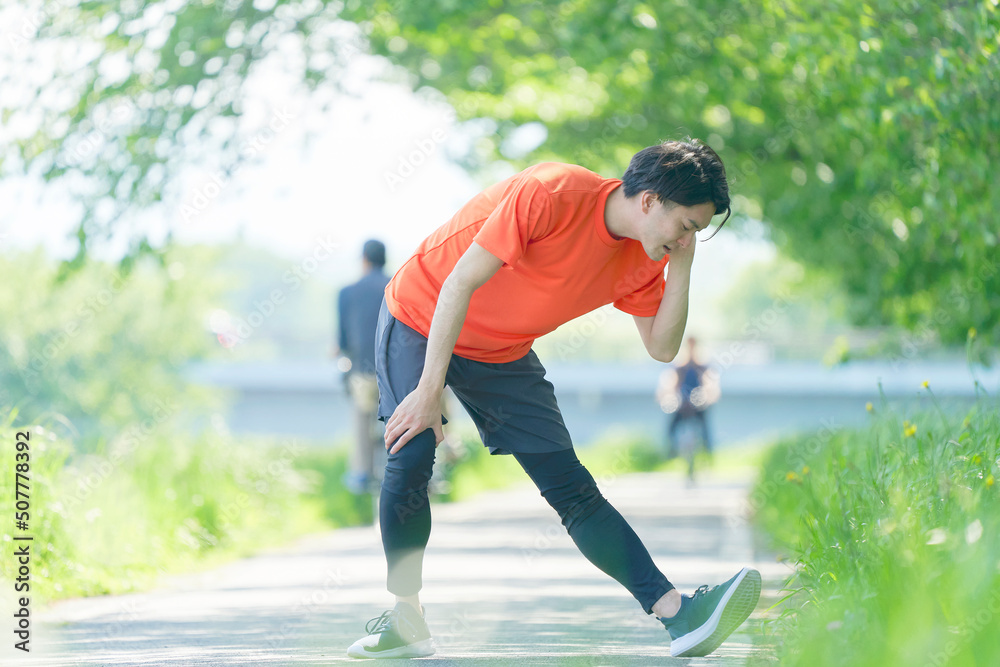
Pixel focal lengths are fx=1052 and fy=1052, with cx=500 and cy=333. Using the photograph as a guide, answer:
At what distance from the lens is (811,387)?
156 feet

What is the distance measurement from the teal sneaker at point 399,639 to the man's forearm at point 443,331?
0.77m

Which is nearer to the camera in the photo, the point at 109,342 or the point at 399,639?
the point at 399,639

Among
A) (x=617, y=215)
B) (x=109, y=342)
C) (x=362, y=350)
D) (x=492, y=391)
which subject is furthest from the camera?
(x=109, y=342)

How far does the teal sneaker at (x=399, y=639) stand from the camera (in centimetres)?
329

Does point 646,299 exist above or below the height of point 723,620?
above

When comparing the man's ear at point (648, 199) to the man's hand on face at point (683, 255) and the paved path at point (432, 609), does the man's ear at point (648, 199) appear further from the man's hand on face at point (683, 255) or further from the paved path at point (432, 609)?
the paved path at point (432, 609)

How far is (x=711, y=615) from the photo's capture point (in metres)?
3.01

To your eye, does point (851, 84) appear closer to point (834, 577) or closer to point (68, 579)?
point (834, 577)

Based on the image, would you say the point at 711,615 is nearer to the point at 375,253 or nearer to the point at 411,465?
the point at 411,465

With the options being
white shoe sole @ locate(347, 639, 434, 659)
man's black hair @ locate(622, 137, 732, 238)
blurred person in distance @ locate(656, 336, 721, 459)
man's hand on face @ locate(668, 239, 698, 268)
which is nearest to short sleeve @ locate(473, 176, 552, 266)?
man's black hair @ locate(622, 137, 732, 238)

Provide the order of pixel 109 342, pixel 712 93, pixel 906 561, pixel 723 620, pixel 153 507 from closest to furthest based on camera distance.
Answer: pixel 906 561
pixel 723 620
pixel 153 507
pixel 712 93
pixel 109 342

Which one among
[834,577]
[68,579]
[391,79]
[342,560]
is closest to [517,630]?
[834,577]

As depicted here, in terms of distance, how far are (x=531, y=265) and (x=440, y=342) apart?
0.37 metres

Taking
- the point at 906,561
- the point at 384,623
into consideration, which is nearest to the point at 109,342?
the point at 384,623
